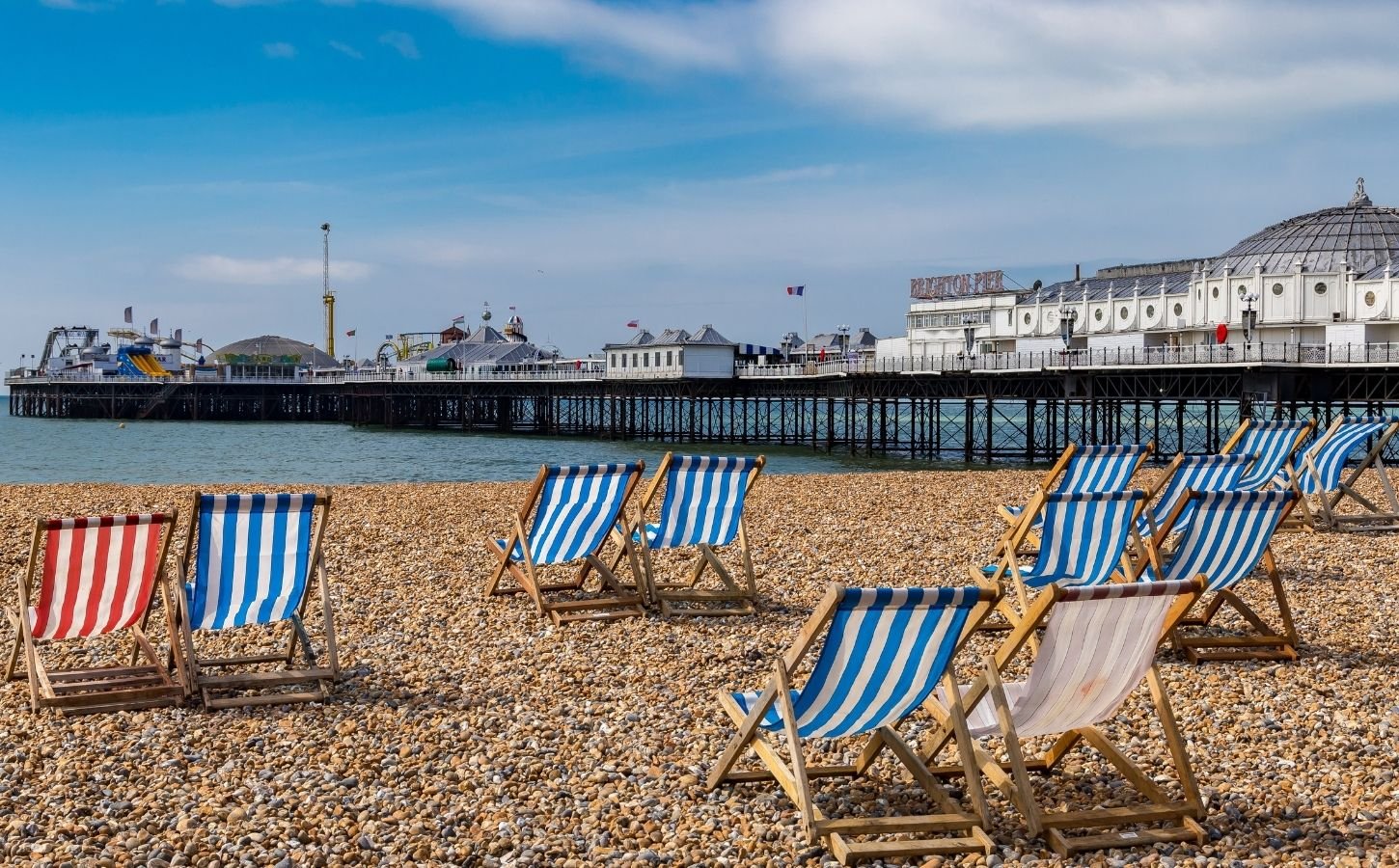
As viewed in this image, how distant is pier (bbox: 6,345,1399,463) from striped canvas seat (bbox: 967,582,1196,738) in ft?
62.8

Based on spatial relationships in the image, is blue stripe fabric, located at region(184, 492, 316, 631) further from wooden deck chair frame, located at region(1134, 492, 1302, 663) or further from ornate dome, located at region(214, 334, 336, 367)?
ornate dome, located at region(214, 334, 336, 367)

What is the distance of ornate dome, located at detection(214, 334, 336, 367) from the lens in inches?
3435

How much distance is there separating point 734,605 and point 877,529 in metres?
3.25

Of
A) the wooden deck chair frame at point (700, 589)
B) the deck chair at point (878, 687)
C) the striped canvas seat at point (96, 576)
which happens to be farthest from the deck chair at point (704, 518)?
the deck chair at point (878, 687)

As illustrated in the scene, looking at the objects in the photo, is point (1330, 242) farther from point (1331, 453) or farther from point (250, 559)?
point (250, 559)

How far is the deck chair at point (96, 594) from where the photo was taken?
473cm

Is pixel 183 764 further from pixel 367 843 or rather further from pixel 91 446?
pixel 91 446

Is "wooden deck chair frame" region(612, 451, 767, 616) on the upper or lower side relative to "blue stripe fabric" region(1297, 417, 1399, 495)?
lower

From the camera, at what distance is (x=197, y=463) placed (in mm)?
33875

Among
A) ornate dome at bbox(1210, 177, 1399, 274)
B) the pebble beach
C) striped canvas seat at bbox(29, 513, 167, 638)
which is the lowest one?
the pebble beach

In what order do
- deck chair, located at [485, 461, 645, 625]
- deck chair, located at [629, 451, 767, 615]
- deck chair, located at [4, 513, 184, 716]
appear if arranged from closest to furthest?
deck chair, located at [4, 513, 184, 716]
deck chair, located at [485, 461, 645, 625]
deck chair, located at [629, 451, 767, 615]

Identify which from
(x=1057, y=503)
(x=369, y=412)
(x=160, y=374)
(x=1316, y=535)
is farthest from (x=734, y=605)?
(x=160, y=374)

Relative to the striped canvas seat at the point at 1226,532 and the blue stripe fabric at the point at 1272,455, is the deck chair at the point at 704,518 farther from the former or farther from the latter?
the blue stripe fabric at the point at 1272,455

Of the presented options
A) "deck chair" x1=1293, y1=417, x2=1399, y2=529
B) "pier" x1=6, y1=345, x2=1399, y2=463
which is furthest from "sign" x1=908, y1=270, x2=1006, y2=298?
"deck chair" x1=1293, y1=417, x2=1399, y2=529
